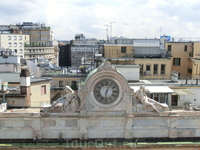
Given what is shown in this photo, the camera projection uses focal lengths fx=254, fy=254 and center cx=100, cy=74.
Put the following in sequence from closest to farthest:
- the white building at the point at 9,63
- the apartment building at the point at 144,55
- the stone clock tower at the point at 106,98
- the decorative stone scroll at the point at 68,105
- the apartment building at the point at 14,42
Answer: the stone clock tower at the point at 106,98 → the decorative stone scroll at the point at 68,105 → the apartment building at the point at 144,55 → the white building at the point at 9,63 → the apartment building at the point at 14,42

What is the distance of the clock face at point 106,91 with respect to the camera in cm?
2278

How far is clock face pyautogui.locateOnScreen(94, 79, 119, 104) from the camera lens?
2278 cm

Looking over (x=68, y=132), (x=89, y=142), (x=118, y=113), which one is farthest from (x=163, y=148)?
(x=68, y=132)

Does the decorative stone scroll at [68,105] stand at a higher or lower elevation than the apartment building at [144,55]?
lower

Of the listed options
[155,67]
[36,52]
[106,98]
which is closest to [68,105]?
[106,98]

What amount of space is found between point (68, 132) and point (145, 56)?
101 ft

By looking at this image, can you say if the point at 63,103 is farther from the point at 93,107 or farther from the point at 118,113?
the point at 118,113

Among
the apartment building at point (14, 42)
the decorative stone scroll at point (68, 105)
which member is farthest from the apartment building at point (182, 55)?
the apartment building at point (14, 42)

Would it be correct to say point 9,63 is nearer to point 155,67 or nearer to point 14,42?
point 155,67

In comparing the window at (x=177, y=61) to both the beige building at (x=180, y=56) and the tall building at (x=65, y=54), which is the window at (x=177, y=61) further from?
the tall building at (x=65, y=54)

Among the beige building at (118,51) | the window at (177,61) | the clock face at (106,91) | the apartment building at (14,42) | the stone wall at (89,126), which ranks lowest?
the stone wall at (89,126)

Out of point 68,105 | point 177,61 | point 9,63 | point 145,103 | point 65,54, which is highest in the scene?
point 177,61

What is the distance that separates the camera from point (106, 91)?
74.7 ft

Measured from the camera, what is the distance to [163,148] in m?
22.6
